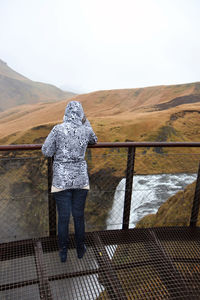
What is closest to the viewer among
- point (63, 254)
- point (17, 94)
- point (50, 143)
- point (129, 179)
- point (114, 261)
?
point (50, 143)

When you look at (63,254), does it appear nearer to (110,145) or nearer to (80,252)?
(80,252)

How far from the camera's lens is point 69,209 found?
2.10 metres

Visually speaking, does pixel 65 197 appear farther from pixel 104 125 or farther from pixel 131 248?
pixel 104 125

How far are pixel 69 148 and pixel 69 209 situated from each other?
0.54m

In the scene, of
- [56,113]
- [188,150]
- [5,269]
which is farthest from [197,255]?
[56,113]

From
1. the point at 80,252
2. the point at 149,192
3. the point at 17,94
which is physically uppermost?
the point at 17,94

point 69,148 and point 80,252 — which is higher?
point 69,148

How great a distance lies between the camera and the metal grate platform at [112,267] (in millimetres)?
1892

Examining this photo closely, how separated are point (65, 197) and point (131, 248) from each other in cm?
91

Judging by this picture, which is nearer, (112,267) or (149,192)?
(112,267)

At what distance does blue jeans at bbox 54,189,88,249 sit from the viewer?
2059 mm

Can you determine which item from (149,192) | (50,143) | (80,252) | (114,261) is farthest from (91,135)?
(149,192)

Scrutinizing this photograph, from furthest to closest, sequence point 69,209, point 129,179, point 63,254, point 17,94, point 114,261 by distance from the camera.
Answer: point 17,94, point 129,179, point 114,261, point 63,254, point 69,209

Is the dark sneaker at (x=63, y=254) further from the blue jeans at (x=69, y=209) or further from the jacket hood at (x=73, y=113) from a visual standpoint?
the jacket hood at (x=73, y=113)
